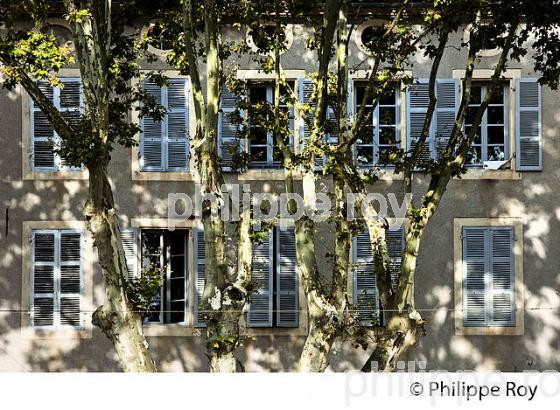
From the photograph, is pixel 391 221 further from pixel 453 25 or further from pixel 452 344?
pixel 453 25

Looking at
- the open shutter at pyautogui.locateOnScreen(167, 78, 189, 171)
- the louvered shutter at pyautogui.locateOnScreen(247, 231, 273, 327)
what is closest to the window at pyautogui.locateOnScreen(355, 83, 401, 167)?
the louvered shutter at pyautogui.locateOnScreen(247, 231, 273, 327)

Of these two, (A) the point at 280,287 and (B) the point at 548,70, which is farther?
(A) the point at 280,287

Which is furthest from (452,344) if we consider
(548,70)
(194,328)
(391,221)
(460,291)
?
(548,70)

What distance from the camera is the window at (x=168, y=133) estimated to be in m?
20.4

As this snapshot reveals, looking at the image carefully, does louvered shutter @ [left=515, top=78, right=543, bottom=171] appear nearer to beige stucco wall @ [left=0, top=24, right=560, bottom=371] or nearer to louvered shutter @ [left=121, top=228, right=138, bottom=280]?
beige stucco wall @ [left=0, top=24, right=560, bottom=371]

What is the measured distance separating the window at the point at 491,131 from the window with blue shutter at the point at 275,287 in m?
3.17

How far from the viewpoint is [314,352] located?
16031 mm

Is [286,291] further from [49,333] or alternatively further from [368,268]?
[49,333]

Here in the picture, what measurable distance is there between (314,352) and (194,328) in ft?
14.9

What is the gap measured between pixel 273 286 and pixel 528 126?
4.59 metres

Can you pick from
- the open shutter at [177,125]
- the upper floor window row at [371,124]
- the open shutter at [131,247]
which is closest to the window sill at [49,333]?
the open shutter at [131,247]

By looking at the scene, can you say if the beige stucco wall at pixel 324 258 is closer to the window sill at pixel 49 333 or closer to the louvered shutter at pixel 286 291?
the window sill at pixel 49 333

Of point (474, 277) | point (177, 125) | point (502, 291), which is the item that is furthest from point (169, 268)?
point (502, 291)

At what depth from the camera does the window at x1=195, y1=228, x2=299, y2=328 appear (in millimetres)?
20266
